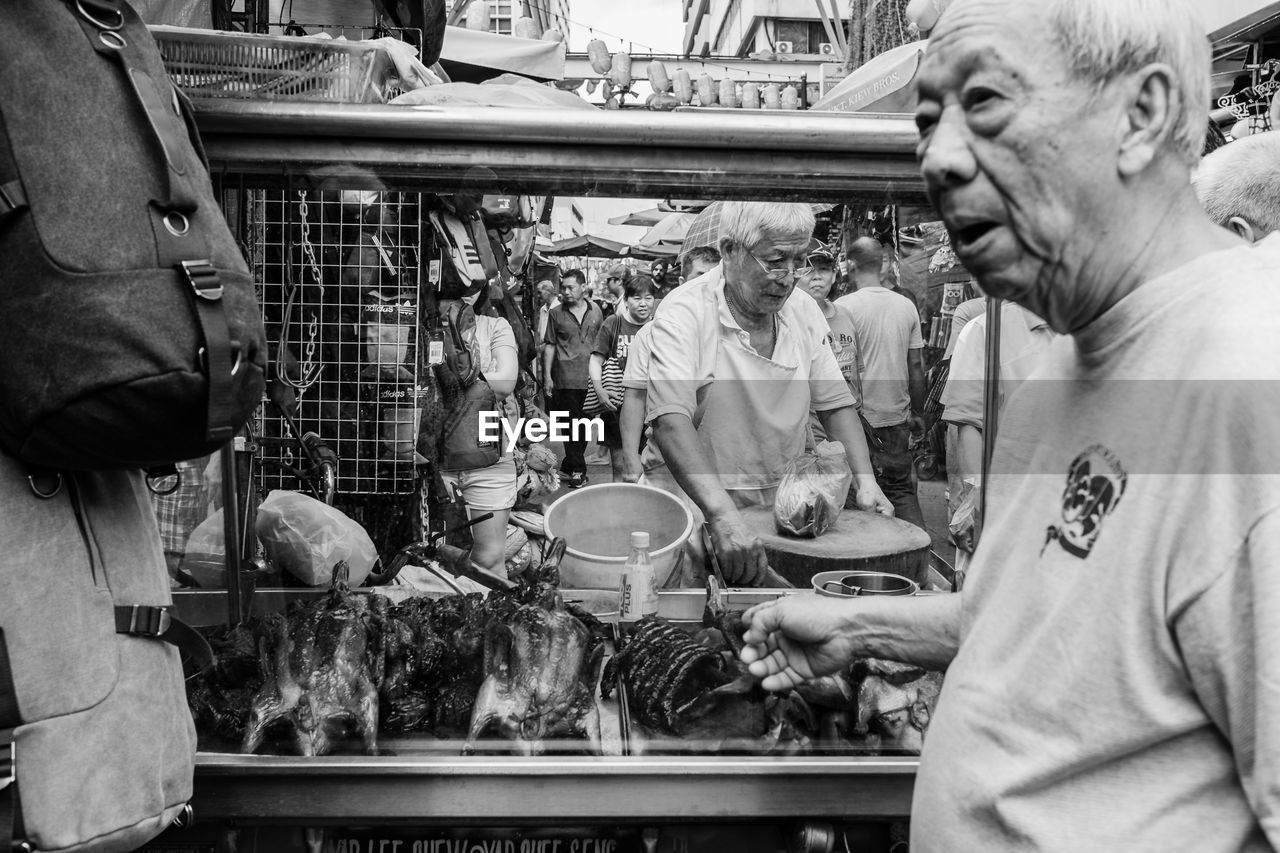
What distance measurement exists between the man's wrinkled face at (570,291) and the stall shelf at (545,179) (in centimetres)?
123

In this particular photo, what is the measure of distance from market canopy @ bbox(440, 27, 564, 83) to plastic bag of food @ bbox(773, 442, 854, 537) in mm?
6178

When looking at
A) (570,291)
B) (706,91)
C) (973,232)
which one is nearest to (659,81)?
(706,91)

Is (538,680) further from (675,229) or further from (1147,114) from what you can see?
(675,229)

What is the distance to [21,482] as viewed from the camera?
159cm

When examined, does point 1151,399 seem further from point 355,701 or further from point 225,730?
point 225,730

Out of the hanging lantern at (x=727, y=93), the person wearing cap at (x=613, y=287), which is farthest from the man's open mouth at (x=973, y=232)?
the hanging lantern at (x=727, y=93)

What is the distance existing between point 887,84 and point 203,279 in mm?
2039

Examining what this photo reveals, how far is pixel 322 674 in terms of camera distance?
2447 millimetres

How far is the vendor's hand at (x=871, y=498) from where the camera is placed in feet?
10.6

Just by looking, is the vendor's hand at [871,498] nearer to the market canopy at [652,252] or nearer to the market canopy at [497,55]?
the market canopy at [652,252]

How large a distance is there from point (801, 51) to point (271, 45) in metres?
38.7

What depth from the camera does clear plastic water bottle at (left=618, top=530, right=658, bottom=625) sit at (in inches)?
115

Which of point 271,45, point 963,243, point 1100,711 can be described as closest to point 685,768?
point 1100,711

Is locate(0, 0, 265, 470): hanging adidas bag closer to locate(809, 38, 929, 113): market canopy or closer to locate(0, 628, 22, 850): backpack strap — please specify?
locate(0, 628, 22, 850): backpack strap
